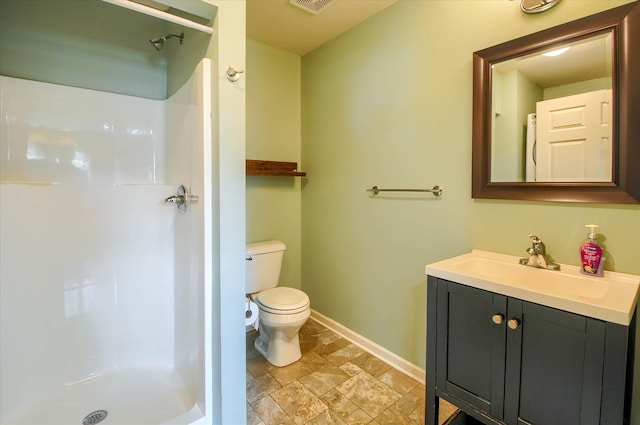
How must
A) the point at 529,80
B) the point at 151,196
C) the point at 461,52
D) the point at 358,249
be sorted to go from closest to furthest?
1. the point at 529,80
2. the point at 461,52
3. the point at 151,196
4. the point at 358,249

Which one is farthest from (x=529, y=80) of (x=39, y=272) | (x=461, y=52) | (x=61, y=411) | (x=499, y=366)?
(x=61, y=411)

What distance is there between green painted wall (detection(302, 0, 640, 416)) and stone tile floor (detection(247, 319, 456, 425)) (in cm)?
21

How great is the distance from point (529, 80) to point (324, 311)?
2.19 m

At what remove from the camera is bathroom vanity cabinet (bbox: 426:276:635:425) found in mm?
957

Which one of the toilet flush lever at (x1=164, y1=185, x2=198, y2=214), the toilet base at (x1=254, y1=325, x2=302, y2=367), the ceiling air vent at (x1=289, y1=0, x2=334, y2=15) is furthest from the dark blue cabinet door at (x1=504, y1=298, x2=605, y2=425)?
the ceiling air vent at (x1=289, y1=0, x2=334, y2=15)

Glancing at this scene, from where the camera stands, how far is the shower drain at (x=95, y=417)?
1520 millimetres

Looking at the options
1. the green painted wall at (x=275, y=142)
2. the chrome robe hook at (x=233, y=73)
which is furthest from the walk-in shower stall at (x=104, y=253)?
the green painted wall at (x=275, y=142)

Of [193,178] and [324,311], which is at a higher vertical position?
[193,178]

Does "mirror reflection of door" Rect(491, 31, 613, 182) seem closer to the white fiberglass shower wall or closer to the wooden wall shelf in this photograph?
the white fiberglass shower wall

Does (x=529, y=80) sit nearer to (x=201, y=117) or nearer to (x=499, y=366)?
(x=499, y=366)

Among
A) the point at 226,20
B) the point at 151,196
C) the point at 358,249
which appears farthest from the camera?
the point at 358,249

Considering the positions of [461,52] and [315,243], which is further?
[315,243]

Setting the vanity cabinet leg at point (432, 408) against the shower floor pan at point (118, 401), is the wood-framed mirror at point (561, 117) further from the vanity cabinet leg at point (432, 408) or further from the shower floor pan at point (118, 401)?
the shower floor pan at point (118, 401)

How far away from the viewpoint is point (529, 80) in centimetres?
150
